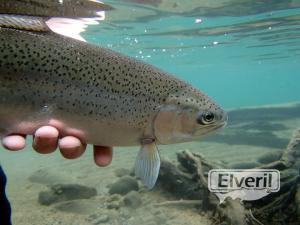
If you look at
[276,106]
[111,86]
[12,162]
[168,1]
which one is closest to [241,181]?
[111,86]

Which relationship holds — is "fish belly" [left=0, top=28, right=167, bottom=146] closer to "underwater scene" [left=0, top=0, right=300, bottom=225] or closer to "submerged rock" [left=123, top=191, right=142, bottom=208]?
"underwater scene" [left=0, top=0, right=300, bottom=225]

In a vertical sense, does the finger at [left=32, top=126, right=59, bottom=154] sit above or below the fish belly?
below

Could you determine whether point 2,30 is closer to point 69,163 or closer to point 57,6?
point 57,6

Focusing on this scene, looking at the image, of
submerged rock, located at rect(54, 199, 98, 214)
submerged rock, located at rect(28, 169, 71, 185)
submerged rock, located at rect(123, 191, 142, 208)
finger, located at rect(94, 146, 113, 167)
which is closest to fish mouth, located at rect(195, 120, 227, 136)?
finger, located at rect(94, 146, 113, 167)

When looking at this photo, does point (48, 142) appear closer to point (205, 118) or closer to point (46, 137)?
point (46, 137)

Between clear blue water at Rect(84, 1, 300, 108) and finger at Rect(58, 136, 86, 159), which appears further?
clear blue water at Rect(84, 1, 300, 108)

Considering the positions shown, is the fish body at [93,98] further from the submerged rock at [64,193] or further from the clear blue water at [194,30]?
the clear blue water at [194,30]
